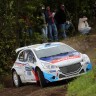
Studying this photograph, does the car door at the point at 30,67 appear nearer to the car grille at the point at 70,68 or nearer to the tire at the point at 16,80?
the tire at the point at 16,80

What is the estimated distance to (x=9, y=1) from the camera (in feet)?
88.3

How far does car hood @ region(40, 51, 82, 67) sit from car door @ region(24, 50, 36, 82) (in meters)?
0.58

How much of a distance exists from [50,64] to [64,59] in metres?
0.64

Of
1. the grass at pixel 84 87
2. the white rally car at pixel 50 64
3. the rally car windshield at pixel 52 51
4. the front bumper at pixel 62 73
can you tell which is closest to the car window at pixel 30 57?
the white rally car at pixel 50 64

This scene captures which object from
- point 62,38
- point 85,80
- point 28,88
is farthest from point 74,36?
point 85,80

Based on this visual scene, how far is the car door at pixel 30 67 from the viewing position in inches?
724

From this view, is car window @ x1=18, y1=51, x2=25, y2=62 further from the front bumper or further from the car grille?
the car grille

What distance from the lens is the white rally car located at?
57.1 ft

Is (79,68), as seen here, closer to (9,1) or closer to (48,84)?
(48,84)

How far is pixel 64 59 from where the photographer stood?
1770 centimetres

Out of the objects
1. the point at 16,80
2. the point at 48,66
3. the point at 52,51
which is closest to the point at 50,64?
the point at 48,66

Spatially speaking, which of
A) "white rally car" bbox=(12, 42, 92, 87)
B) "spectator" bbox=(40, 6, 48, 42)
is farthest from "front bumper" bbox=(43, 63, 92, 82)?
"spectator" bbox=(40, 6, 48, 42)

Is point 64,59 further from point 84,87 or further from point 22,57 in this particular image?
point 84,87

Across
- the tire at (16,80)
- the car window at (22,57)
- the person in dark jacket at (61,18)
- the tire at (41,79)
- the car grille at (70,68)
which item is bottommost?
the tire at (16,80)
